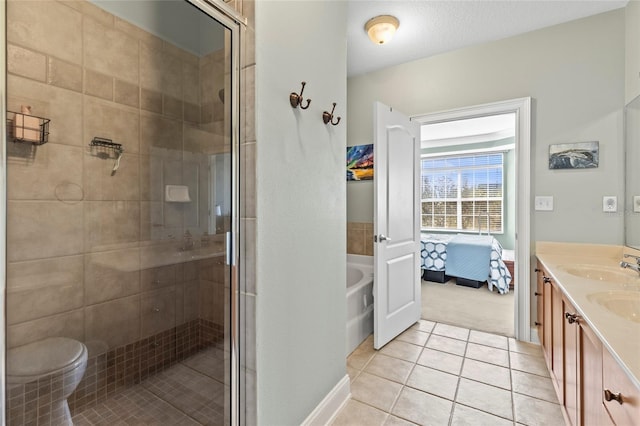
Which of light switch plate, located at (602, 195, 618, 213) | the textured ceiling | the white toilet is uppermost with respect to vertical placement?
the textured ceiling

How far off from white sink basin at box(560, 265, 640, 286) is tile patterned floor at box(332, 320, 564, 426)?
0.75 meters

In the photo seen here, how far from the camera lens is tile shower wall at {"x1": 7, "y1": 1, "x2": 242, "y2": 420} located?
1.31 meters

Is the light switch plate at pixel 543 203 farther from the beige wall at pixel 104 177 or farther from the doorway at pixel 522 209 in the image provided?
the beige wall at pixel 104 177

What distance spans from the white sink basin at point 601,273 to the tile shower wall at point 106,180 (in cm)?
209

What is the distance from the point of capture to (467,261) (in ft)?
14.1

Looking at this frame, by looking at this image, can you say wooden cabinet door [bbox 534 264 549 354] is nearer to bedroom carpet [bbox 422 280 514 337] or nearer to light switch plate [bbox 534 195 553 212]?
bedroom carpet [bbox 422 280 514 337]

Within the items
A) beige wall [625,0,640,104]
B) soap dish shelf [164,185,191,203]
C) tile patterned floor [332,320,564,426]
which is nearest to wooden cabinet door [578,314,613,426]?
tile patterned floor [332,320,564,426]

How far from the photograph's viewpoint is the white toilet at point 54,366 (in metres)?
1.30

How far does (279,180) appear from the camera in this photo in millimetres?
1305

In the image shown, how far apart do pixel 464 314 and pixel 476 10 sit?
285 centimetres

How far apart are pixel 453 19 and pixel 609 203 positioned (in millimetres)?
1878

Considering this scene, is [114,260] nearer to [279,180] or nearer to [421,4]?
[279,180]

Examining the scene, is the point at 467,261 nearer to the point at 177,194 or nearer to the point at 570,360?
the point at 570,360

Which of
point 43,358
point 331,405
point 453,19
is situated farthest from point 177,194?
point 453,19
